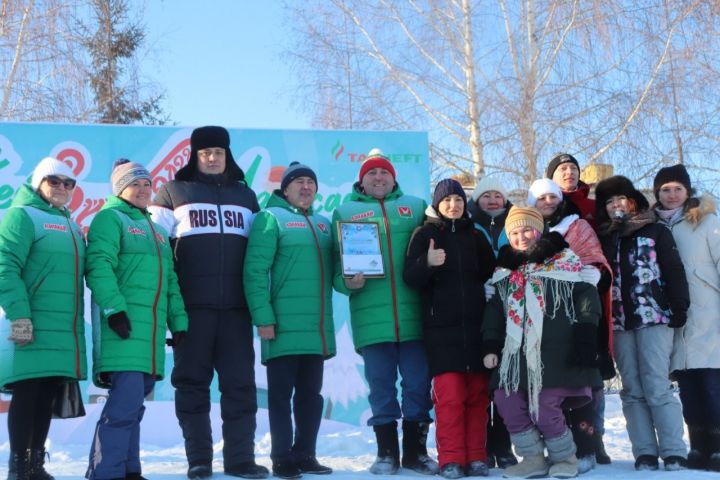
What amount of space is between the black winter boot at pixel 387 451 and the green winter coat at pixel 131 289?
1.37m

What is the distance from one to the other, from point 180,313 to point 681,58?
9.28 metres

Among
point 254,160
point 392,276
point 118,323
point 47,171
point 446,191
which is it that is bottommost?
point 118,323

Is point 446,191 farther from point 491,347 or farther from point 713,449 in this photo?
point 713,449

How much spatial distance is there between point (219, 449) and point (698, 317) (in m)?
3.49

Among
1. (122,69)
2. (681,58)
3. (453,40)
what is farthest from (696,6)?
(122,69)

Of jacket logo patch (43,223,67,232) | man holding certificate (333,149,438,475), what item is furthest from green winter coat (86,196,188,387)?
man holding certificate (333,149,438,475)

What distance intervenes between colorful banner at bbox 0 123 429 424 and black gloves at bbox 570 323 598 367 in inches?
108

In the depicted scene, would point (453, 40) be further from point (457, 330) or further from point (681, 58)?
point (457, 330)

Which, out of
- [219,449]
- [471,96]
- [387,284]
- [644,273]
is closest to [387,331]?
[387,284]

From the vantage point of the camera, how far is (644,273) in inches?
203

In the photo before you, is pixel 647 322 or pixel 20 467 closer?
pixel 20 467

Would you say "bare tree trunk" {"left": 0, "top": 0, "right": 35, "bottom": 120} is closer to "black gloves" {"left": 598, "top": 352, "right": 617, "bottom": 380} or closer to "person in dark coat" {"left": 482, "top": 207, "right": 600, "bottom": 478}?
"person in dark coat" {"left": 482, "top": 207, "right": 600, "bottom": 478}

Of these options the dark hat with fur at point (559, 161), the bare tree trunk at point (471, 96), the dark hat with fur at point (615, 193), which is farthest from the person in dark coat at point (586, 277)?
the bare tree trunk at point (471, 96)

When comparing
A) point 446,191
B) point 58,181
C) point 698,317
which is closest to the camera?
point 58,181
